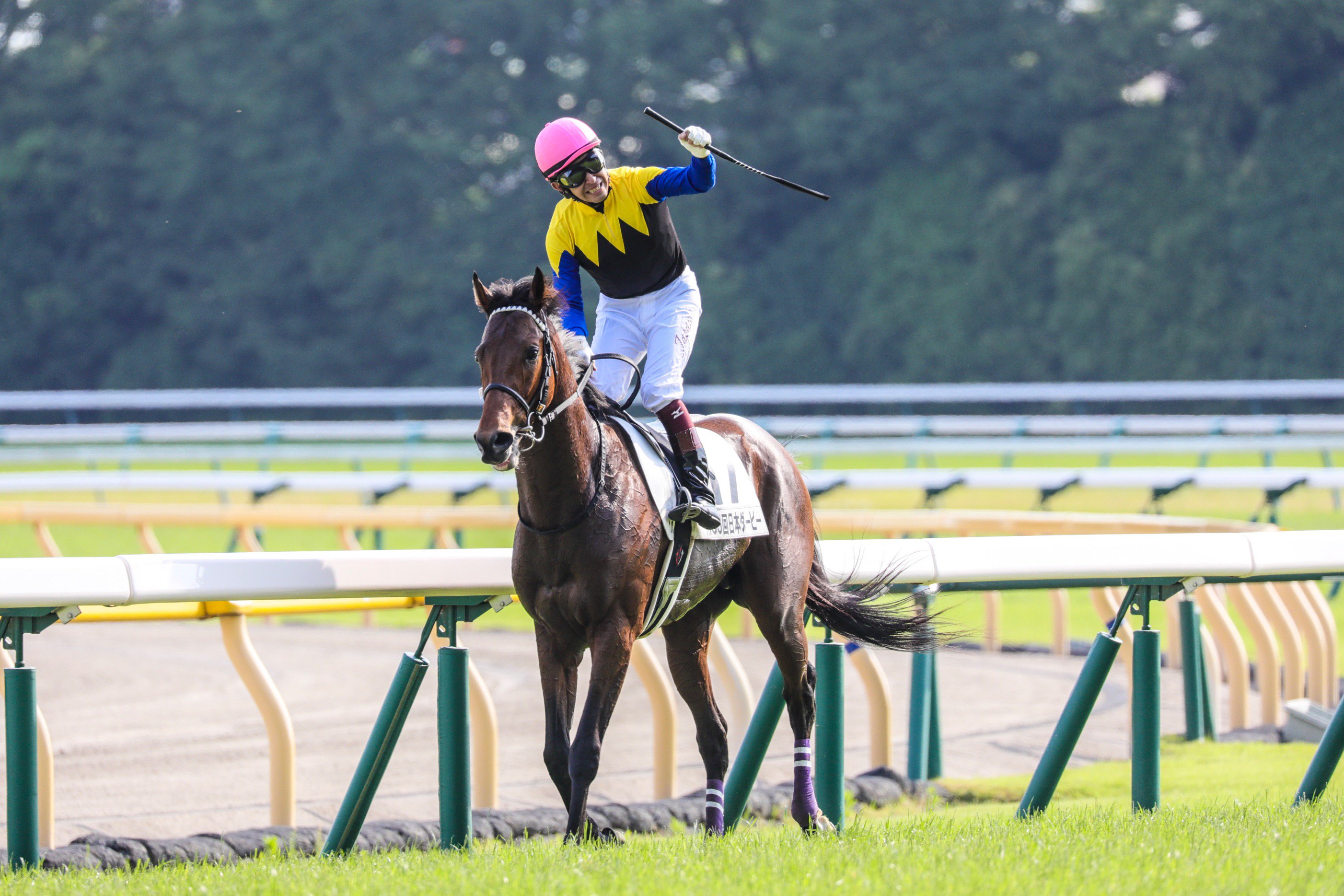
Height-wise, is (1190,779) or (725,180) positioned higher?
(725,180)

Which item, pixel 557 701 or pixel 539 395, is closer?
pixel 539 395

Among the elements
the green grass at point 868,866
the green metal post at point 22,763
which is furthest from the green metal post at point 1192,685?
the green metal post at point 22,763

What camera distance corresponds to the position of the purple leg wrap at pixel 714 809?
5012 millimetres

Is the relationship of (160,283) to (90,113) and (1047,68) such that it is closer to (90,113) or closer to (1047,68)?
(90,113)

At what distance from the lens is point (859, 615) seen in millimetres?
5598

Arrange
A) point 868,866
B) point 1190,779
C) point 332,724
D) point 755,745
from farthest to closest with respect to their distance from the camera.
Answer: point 332,724, point 1190,779, point 755,745, point 868,866

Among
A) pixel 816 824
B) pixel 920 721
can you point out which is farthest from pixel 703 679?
pixel 920 721

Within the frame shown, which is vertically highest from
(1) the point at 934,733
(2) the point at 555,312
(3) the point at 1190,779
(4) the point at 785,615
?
(2) the point at 555,312

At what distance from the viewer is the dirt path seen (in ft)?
21.8

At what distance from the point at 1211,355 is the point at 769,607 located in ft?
81.6

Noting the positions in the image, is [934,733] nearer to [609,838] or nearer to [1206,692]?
[1206,692]

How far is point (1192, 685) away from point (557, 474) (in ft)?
13.9

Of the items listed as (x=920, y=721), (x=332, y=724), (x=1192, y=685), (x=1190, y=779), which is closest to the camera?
(x=1190, y=779)

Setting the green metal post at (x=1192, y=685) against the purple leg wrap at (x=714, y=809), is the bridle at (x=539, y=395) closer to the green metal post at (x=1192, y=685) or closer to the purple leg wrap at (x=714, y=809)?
the purple leg wrap at (x=714, y=809)
